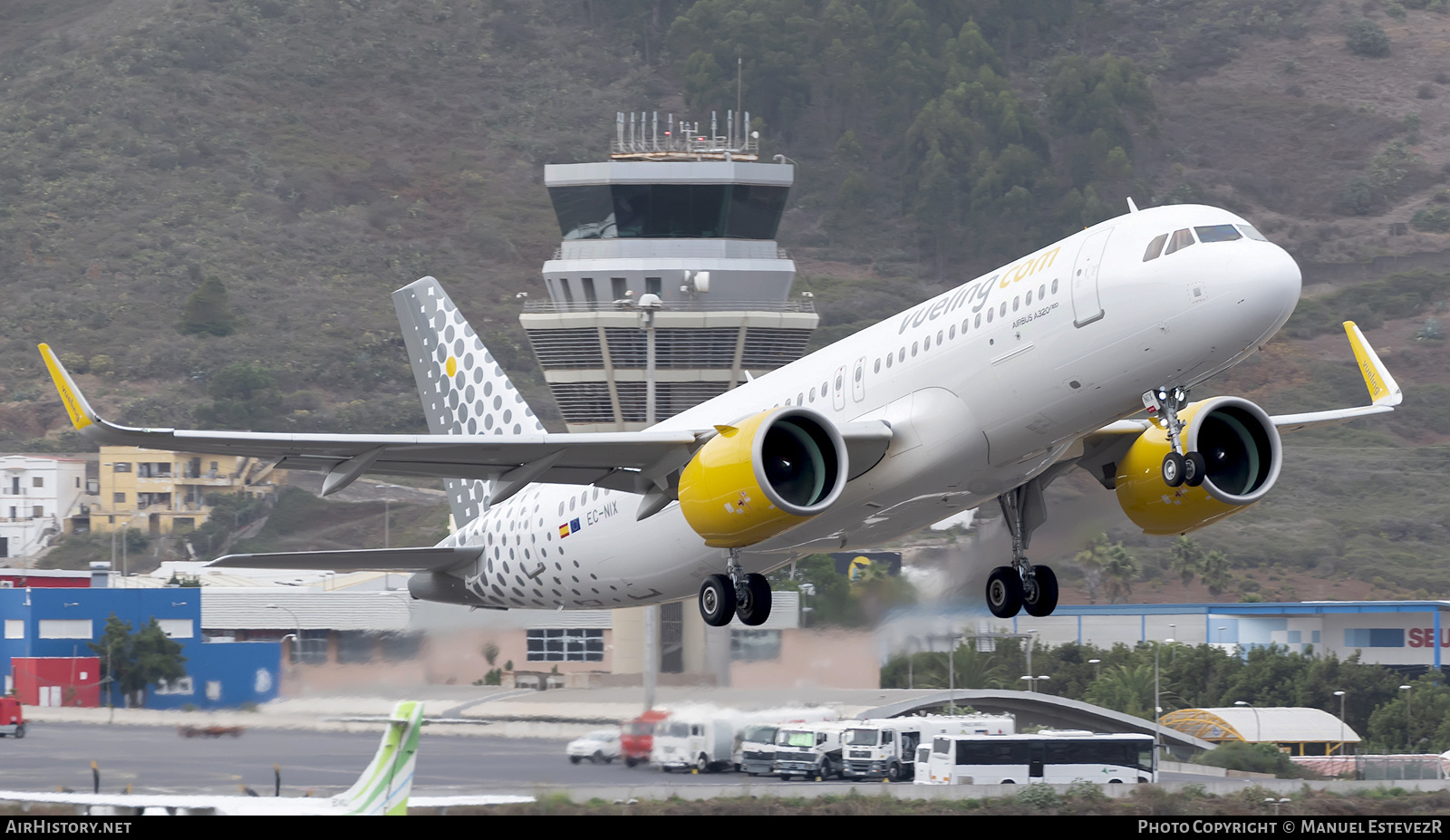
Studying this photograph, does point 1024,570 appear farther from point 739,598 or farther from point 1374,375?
point 1374,375

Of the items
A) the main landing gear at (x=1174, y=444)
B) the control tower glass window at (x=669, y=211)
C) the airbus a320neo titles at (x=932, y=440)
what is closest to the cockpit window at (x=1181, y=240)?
the airbus a320neo titles at (x=932, y=440)

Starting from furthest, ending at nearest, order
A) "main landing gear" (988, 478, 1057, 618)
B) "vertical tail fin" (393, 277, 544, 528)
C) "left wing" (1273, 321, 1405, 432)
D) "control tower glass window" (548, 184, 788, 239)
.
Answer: "control tower glass window" (548, 184, 788, 239)
"vertical tail fin" (393, 277, 544, 528)
"left wing" (1273, 321, 1405, 432)
"main landing gear" (988, 478, 1057, 618)

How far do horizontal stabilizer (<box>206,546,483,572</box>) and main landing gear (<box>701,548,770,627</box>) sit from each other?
604 centimetres

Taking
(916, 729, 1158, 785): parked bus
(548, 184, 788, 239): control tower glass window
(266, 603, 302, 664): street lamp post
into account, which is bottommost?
(916, 729, 1158, 785): parked bus

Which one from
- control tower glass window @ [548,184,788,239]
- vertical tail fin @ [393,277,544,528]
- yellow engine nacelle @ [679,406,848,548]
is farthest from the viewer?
control tower glass window @ [548,184,788,239]

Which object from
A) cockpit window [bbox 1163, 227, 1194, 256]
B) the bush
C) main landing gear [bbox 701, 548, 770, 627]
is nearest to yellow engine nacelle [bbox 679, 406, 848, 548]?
main landing gear [bbox 701, 548, 770, 627]

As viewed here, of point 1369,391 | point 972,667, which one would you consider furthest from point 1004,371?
point 972,667

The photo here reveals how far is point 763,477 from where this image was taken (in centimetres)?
2778

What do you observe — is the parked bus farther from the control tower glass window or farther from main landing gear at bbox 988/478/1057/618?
the control tower glass window

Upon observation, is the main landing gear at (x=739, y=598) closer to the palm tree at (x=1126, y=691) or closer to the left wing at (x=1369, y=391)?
the left wing at (x=1369, y=391)

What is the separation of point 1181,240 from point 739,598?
7979 mm

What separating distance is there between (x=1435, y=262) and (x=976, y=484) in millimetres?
181642

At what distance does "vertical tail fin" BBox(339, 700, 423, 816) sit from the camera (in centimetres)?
3850

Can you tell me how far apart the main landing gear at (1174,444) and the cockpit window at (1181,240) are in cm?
178
